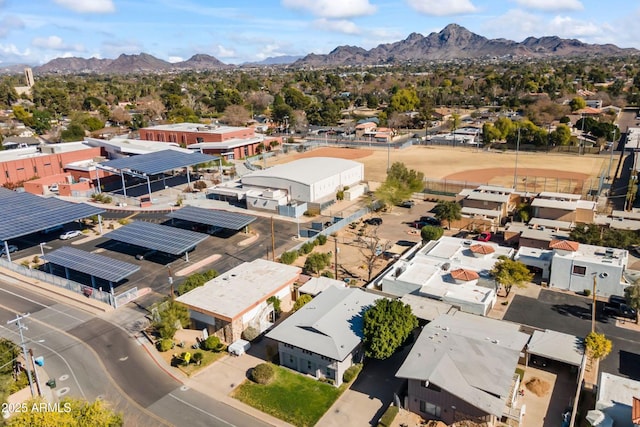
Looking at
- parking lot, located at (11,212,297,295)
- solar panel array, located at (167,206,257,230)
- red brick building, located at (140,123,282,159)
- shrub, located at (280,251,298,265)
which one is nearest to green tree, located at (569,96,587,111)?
red brick building, located at (140,123,282,159)

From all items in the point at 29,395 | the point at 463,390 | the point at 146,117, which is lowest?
the point at 29,395

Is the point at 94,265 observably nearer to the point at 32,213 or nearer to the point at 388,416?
the point at 32,213

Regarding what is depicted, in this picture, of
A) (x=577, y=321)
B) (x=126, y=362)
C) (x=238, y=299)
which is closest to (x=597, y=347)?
(x=577, y=321)

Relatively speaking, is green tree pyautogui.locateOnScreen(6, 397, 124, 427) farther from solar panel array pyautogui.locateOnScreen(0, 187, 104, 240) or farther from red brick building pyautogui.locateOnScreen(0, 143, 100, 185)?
red brick building pyautogui.locateOnScreen(0, 143, 100, 185)

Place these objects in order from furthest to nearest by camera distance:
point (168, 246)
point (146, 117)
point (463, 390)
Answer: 1. point (146, 117)
2. point (168, 246)
3. point (463, 390)

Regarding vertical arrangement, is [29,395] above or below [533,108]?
below

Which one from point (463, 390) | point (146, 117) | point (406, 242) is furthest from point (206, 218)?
point (146, 117)

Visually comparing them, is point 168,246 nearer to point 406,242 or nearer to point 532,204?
point 406,242
